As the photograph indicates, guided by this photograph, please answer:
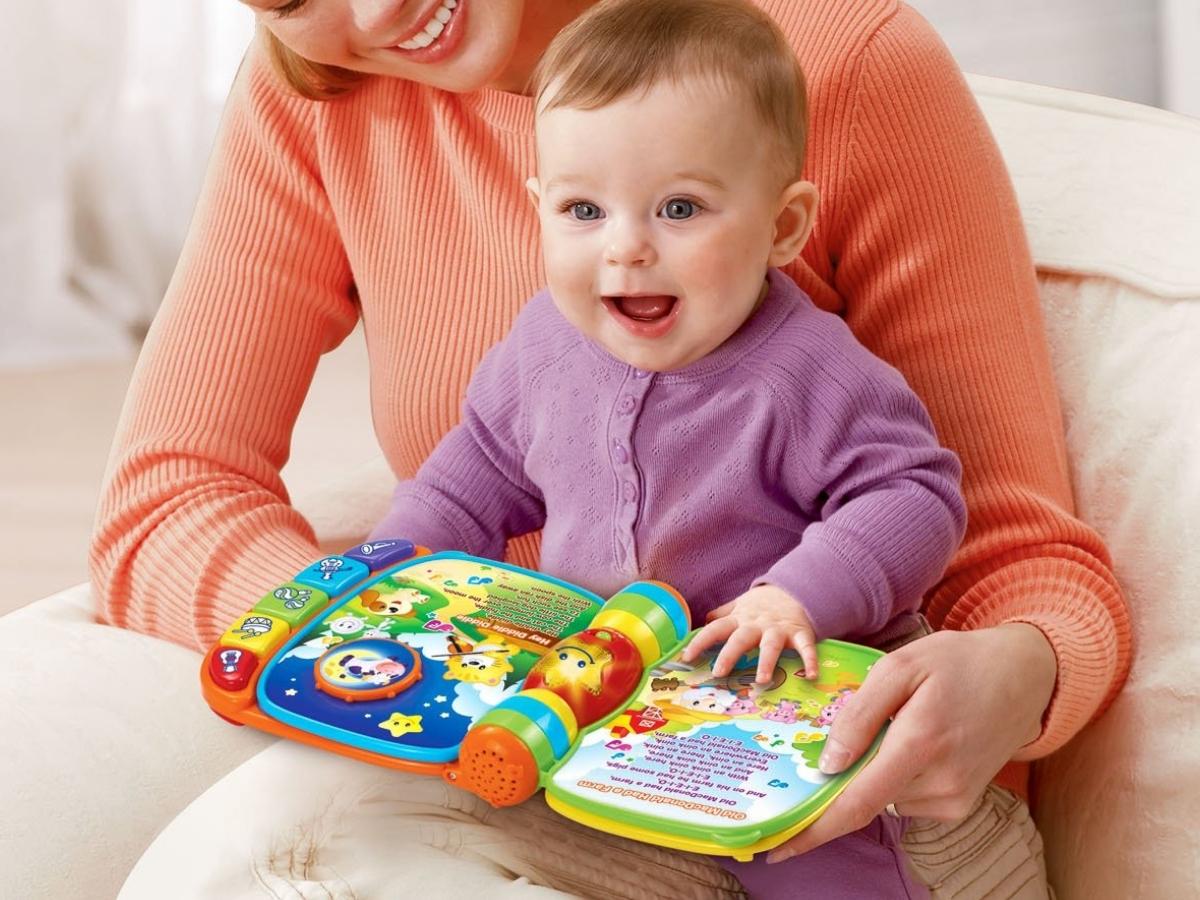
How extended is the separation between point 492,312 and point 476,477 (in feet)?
0.58

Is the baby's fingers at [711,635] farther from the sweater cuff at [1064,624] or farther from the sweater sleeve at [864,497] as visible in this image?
the sweater cuff at [1064,624]

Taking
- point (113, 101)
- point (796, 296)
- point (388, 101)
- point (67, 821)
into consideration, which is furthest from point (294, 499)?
point (113, 101)

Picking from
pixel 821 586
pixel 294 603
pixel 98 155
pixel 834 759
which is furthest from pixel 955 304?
pixel 98 155

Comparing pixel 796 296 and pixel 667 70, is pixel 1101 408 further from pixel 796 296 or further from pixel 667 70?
pixel 667 70

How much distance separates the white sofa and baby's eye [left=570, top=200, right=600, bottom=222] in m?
0.34

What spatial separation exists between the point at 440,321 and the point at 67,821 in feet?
1.54

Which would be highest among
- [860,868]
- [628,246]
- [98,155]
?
[628,246]

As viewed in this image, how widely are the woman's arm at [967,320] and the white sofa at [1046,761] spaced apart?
43 millimetres

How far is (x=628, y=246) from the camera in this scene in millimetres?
873

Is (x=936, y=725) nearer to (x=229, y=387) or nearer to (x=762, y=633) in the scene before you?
(x=762, y=633)

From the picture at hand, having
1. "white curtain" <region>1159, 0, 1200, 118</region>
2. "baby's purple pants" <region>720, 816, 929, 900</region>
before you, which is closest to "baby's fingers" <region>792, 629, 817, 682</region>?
"baby's purple pants" <region>720, 816, 929, 900</region>

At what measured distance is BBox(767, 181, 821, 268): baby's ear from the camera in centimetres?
92

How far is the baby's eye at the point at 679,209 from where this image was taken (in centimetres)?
89

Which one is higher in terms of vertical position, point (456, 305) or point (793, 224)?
point (793, 224)
